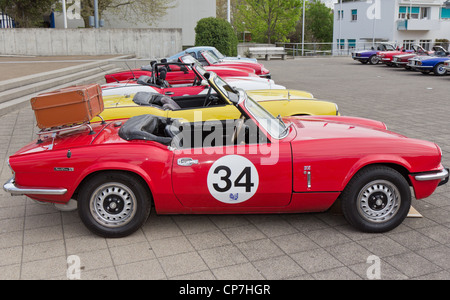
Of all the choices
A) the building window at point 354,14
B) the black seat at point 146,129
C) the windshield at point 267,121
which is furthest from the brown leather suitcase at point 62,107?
the building window at point 354,14

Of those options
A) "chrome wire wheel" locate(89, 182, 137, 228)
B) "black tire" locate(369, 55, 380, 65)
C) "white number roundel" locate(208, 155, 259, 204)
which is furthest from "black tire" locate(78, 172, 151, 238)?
"black tire" locate(369, 55, 380, 65)

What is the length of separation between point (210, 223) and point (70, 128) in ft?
5.66

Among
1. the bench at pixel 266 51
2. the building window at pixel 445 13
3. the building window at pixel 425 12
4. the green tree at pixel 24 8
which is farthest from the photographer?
the building window at pixel 445 13

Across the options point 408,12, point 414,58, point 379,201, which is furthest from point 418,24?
point 379,201

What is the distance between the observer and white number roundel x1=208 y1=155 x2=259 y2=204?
4.13m

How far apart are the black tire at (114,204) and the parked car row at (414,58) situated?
20045 mm

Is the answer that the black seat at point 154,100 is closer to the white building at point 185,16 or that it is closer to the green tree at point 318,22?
the white building at point 185,16

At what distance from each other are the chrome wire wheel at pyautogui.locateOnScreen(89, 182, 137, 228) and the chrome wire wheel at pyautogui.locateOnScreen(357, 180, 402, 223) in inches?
84.4

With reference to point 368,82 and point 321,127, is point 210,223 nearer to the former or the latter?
point 321,127

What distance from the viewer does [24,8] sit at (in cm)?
3266

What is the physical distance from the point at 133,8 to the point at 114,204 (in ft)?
99.9

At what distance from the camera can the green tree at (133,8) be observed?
3148 cm

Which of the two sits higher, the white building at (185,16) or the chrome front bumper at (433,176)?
the white building at (185,16)

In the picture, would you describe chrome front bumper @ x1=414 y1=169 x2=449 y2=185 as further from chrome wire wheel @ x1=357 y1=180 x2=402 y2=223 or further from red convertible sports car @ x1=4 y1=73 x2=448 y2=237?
chrome wire wheel @ x1=357 y1=180 x2=402 y2=223
